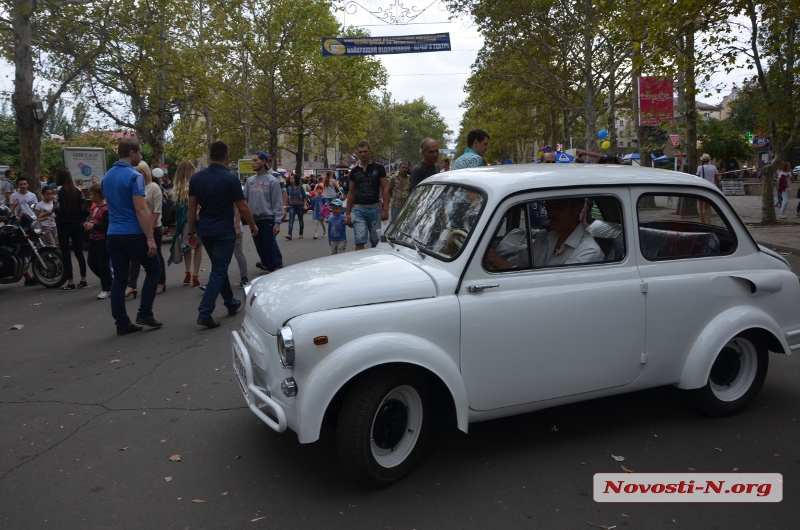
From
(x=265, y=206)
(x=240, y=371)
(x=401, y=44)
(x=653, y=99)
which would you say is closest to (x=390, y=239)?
(x=240, y=371)

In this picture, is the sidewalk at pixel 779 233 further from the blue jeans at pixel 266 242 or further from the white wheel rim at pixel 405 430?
the white wheel rim at pixel 405 430

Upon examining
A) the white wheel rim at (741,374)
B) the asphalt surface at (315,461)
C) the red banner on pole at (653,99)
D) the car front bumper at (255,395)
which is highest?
the red banner on pole at (653,99)

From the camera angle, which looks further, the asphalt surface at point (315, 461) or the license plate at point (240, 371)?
the license plate at point (240, 371)

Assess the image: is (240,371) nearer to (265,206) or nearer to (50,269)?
(265,206)

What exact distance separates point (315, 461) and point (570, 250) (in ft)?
6.75

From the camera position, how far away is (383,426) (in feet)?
12.2

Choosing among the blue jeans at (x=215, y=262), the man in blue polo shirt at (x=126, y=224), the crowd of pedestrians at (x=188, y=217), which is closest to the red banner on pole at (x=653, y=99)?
the crowd of pedestrians at (x=188, y=217)

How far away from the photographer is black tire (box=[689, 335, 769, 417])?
15.1 feet

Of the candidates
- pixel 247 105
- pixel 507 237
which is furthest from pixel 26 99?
pixel 247 105

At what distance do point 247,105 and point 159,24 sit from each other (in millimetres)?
20300

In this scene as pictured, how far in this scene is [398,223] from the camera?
16.1 ft

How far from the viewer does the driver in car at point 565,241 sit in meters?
4.23

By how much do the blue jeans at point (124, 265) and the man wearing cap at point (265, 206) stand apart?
2829mm

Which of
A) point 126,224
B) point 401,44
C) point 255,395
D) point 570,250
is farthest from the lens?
point 401,44
